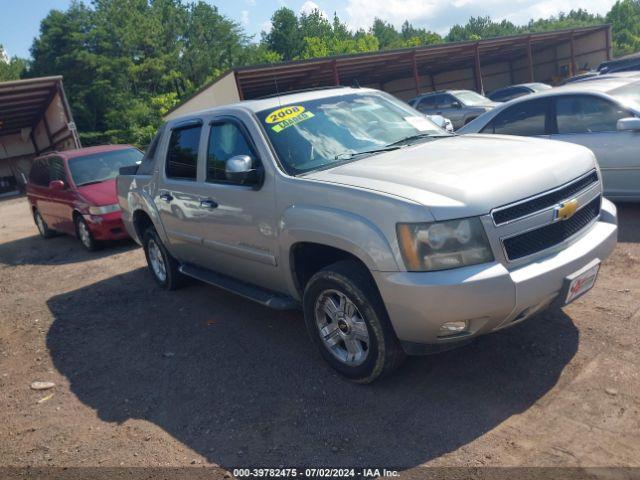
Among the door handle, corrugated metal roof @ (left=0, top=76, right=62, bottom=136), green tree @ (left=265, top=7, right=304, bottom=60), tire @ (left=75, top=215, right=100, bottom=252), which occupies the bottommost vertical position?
tire @ (left=75, top=215, right=100, bottom=252)

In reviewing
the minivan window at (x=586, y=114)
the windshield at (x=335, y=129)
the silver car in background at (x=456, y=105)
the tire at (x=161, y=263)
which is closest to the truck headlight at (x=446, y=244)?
the windshield at (x=335, y=129)

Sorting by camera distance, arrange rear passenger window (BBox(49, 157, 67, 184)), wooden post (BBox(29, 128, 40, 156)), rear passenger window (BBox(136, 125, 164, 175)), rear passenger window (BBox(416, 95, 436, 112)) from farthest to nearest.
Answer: wooden post (BBox(29, 128, 40, 156)) < rear passenger window (BBox(416, 95, 436, 112)) < rear passenger window (BBox(49, 157, 67, 184)) < rear passenger window (BBox(136, 125, 164, 175))

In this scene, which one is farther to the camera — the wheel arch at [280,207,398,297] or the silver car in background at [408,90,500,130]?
the silver car in background at [408,90,500,130]

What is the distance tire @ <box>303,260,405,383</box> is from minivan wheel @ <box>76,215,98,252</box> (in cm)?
654

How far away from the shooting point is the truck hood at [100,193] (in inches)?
360

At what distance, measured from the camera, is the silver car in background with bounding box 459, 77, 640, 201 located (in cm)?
624

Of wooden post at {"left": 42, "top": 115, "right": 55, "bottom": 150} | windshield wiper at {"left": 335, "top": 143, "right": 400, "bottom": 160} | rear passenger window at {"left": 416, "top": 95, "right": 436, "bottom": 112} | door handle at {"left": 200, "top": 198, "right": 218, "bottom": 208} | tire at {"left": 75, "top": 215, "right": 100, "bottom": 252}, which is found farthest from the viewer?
wooden post at {"left": 42, "top": 115, "right": 55, "bottom": 150}

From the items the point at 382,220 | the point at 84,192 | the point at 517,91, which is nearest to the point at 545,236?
the point at 382,220

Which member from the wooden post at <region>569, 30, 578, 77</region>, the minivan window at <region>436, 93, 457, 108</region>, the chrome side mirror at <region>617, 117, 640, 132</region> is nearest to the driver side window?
the chrome side mirror at <region>617, 117, 640, 132</region>

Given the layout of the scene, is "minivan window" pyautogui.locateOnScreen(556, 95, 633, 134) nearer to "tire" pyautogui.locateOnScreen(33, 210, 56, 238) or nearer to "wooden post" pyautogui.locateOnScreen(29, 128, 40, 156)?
"tire" pyautogui.locateOnScreen(33, 210, 56, 238)

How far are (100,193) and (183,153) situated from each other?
4618mm

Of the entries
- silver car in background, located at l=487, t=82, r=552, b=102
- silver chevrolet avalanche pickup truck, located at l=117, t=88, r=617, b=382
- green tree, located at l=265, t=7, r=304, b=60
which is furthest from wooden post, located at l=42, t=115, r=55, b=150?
green tree, located at l=265, t=7, r=304, b=60

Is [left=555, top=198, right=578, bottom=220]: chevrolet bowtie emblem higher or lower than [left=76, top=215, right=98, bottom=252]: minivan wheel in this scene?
higher

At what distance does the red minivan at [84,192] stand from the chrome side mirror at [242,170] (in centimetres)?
559
